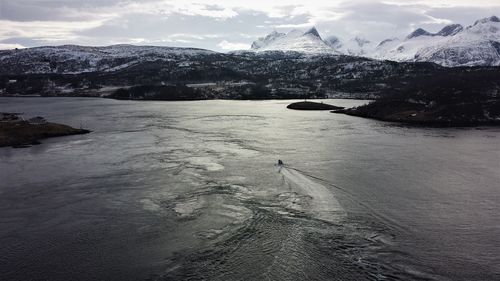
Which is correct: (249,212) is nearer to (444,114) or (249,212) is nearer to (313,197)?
(313,197)

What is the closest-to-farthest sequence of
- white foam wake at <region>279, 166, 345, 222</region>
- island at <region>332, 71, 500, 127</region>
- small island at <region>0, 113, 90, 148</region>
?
white foam wake at <region>279, 166, 345, 222</region> → small island at <region>0, 113, 90, 148</region> → island at <region>332, 71, 500, 127</region>

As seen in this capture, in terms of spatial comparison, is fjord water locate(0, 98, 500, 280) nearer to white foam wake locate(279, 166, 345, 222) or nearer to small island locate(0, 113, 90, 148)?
white foam wake locate(279, 166, 345, 222)

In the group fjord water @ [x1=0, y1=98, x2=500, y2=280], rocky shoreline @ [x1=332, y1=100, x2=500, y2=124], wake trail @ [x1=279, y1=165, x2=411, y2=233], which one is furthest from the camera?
rocky shoreline @ [x1=332, y1=100, x2=500, y2=124]

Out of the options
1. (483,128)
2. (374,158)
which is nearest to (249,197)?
(374,158)

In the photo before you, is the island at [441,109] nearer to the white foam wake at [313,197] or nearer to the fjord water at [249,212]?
the fjord water at [249,212]

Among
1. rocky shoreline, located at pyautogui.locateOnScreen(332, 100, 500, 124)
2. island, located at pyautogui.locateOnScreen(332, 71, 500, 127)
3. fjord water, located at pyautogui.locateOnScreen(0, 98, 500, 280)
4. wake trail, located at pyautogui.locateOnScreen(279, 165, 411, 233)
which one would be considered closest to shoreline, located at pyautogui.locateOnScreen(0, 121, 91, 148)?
fjord water, located at pyautogui.locateOnScreen(0, 98, 500, 280)

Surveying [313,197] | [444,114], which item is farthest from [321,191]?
[444,114]

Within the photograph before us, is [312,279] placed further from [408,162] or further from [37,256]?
[408,162]
